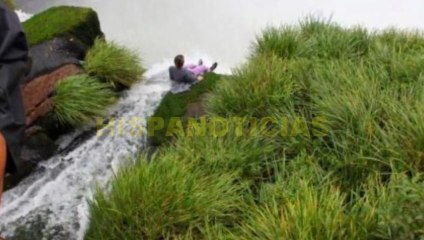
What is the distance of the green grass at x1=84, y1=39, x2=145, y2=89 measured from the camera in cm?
809

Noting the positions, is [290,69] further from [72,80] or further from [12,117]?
[12,117]

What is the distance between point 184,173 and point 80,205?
1852 mm

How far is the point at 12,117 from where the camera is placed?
2.27 m

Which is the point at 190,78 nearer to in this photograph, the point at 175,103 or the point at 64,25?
the point at 175,103

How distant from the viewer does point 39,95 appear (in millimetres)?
7039

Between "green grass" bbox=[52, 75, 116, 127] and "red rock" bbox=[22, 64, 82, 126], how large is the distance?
10 cm

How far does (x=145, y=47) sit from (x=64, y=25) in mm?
10729

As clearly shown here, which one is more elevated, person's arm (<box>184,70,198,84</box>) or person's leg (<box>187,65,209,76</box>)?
person's leg (<box>187,65,209,76</box>)

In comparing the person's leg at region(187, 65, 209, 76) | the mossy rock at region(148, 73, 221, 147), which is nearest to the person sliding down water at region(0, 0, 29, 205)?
the mossy rock at region(148, 73, 221, 147)

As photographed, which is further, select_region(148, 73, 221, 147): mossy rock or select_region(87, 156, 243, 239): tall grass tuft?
select_region(148, 73, 221, 147): mossy rock

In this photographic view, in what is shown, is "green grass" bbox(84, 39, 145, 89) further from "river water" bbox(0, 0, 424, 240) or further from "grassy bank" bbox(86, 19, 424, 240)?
"grassy bank" bbox(86, 19, 424, 240)

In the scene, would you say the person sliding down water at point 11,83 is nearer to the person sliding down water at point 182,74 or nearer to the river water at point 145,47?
the river water at point 145,47

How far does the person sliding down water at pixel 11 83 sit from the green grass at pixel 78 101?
16.1ft

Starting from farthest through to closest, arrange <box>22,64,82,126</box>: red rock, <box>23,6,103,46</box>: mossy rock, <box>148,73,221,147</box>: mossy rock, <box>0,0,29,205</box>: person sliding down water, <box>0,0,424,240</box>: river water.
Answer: <box>23,6,103,46</box>: mossy rock, <box>22,64,82,126</box>: red rock, <box>148,73,221,147</box>: mossy rock, <box>0,0,424,240</box>: river water, <box>0,0,29,205</box>: person sliding down water
